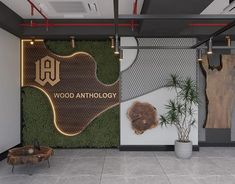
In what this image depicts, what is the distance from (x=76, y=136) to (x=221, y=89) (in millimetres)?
4525

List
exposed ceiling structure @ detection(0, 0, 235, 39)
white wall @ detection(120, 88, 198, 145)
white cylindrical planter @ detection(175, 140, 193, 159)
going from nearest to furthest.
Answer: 1. exposed ceiling structure @ detection(0, 0, 235, 39)
2. white cylindrical planter @ detection(175, 140, 193, 159)
3. white wall @ detection(120, 88, 198, 145)

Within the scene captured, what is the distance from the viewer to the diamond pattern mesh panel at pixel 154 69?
296 inches

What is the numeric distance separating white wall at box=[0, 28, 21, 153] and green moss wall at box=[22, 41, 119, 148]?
0.31 metres

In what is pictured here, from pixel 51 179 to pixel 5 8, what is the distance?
380 cm

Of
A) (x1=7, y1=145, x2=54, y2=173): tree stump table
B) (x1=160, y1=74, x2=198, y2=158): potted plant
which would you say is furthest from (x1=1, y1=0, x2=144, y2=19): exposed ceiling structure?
(x1=7, y1=145, x2=54, y2=173): tree stump table

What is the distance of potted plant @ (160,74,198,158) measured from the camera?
22.1 ft

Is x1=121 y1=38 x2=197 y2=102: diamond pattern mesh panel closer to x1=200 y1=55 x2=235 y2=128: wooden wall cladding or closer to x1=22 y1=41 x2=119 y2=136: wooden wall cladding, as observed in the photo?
x1=22 y1=41 x2=119 y2=136: wooden wall cladding

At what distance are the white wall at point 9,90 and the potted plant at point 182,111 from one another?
13.1ft

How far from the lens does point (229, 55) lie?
8000mm

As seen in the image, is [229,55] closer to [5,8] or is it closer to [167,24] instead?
[167,24]

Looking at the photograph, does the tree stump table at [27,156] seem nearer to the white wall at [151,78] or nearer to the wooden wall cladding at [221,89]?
the white wall at [151,78]

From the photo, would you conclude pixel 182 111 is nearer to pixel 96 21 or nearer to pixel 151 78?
pixel 151 78

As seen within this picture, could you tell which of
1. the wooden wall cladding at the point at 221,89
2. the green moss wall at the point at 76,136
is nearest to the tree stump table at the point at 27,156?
the green moss wall at the point at 76,136

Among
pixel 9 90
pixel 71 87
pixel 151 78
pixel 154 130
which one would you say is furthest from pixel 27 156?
pixel 151 78
